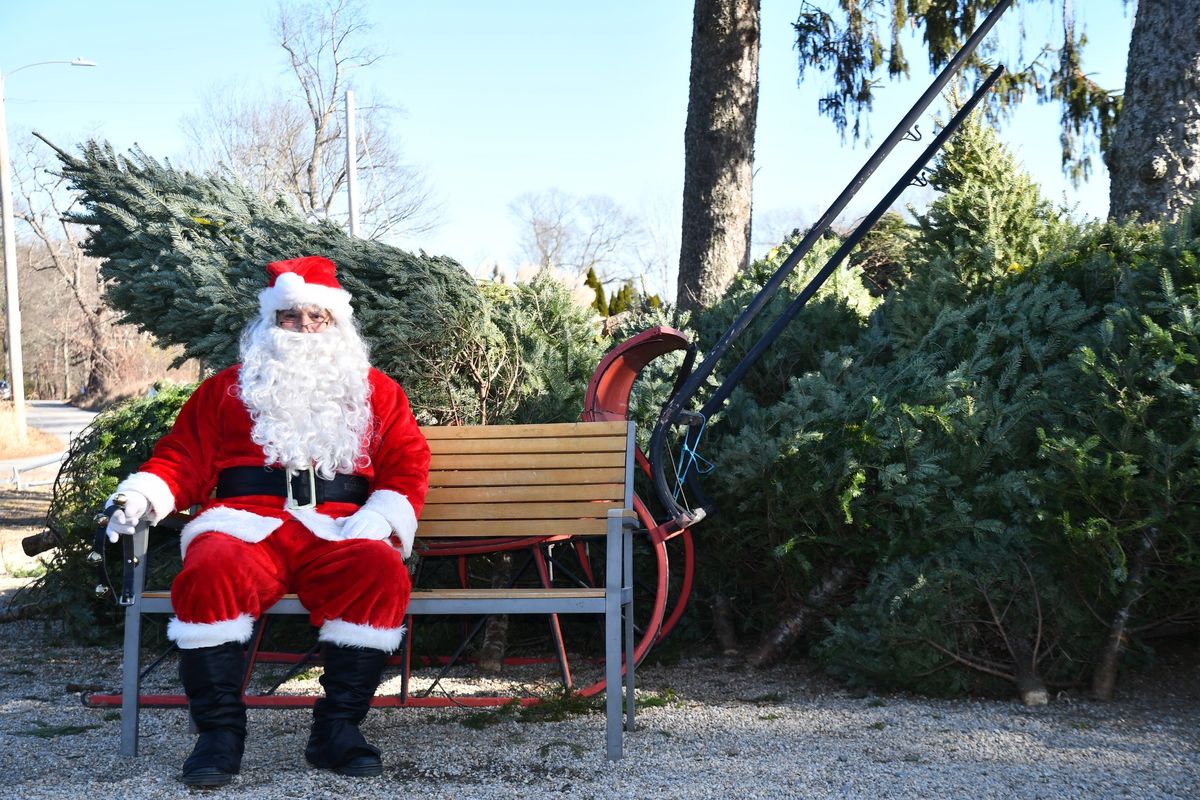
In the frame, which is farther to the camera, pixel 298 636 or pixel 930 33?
pixel 930 33

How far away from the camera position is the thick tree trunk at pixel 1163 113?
602cm

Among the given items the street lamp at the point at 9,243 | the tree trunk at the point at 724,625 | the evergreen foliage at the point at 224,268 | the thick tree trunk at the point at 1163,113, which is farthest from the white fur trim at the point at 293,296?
the street lamp at the point at 9,243

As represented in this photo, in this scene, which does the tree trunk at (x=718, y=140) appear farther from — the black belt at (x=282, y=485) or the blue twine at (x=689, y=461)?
the black belt at (x=282, y=485)

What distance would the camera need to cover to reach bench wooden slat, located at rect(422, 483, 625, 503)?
12.4ft

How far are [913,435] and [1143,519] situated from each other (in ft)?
2.49

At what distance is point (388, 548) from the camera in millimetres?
3281

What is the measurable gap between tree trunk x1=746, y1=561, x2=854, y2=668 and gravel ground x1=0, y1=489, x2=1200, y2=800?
0.40 feet

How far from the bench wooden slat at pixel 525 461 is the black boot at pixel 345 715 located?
87 centimetres

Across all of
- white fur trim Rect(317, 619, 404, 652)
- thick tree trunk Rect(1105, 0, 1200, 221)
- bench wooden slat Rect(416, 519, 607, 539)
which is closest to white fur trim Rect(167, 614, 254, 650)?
white fur trim Rect(317, 619, 404, 652)

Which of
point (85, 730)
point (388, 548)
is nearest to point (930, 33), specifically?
point (388, 548)

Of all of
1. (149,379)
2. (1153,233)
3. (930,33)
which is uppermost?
(930,33)

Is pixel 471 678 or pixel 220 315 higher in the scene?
pixel 220 315

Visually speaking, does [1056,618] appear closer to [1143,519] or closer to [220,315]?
[1143,519]

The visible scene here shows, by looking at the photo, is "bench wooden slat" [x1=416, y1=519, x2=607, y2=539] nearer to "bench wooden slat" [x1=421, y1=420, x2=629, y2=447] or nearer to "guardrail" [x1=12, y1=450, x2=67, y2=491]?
"bench wooden slat" [x1=421, y1=420, x2=629, y2=447]
